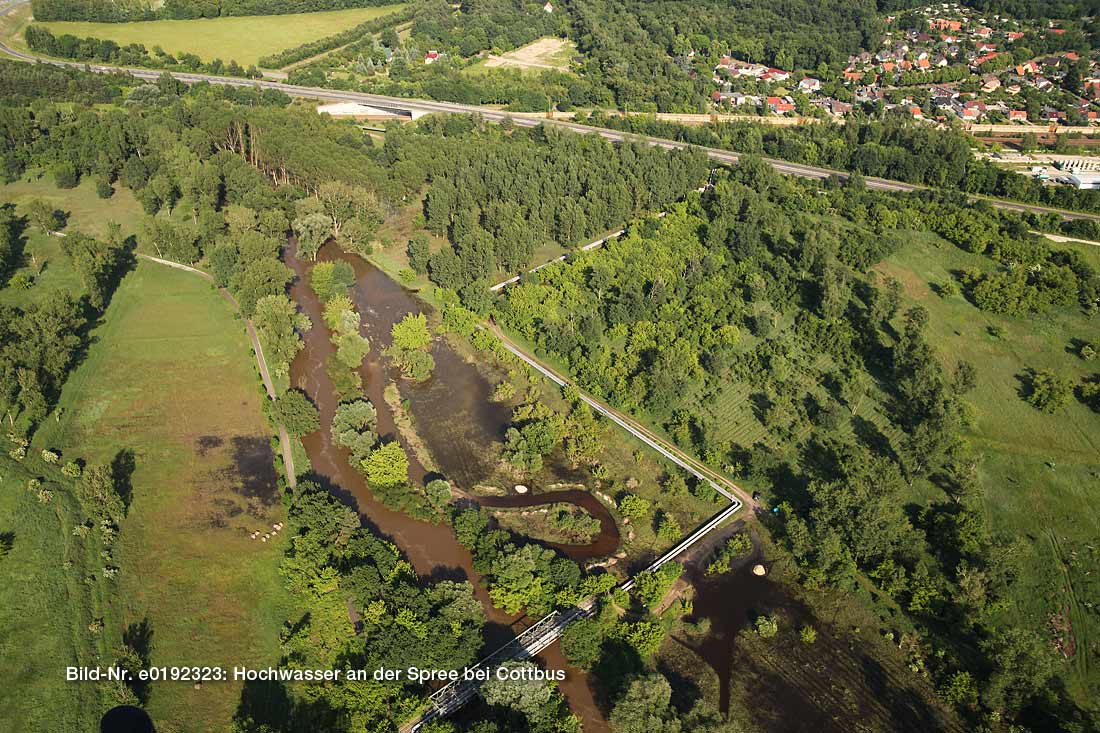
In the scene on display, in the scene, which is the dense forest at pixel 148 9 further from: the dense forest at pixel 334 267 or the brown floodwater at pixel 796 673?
the brown floodwater at pixel 796 673

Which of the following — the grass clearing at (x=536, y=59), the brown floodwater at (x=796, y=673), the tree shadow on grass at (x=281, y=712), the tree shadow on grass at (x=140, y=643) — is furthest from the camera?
the grass clearing at (x=536, y=59)

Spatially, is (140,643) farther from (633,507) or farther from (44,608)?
(633,507)

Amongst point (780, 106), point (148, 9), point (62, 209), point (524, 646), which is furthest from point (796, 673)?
point (148, 9)

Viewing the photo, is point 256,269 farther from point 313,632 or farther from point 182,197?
point 313,632

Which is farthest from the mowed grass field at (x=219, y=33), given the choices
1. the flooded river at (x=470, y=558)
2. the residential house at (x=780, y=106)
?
the flooded river at (x=470, y=558)

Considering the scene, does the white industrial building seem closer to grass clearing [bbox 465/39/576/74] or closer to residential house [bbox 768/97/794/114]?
residential house [bbox 768/97/794/114]

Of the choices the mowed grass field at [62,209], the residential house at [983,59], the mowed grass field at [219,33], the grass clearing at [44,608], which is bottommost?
the grass clearing at [44,608]

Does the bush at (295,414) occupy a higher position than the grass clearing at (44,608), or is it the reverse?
the bush at (295,414)
